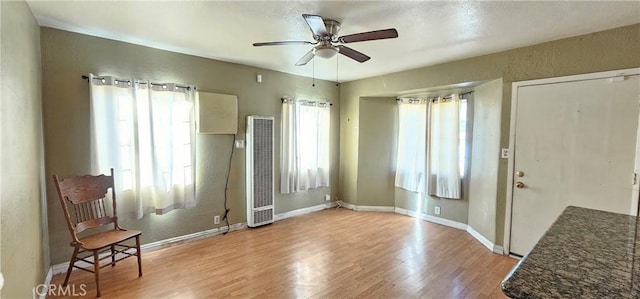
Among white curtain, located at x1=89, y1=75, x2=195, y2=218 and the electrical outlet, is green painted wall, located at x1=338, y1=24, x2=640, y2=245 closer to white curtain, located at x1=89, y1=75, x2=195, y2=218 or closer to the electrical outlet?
the electrical outlet

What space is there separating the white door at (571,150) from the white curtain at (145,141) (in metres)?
3.83

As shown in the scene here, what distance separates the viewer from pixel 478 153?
12.6 ft

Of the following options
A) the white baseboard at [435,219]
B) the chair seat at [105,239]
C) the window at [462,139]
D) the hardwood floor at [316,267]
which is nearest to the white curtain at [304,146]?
the hardwood floor at [316,267]

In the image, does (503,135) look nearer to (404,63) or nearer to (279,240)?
(404,63)

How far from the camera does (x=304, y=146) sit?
15.7ft

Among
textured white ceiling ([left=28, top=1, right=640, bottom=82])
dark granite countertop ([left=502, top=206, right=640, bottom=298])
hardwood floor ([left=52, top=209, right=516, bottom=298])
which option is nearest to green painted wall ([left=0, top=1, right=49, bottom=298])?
textured white ceiling ([left=28, top=1, right=640, bottom=82])

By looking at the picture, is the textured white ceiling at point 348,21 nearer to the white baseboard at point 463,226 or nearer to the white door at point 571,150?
the white door at point 571,150

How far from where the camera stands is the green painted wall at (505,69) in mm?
2523

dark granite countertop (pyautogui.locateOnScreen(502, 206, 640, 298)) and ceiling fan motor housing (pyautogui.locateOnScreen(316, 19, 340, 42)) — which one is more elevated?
ceiling fan motor housing (pyautogui.locateOnScreen(316, 19, 340, 42))

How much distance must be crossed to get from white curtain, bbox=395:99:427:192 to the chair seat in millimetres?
3853

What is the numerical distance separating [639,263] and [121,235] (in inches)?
133

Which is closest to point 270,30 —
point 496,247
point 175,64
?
point 175,64

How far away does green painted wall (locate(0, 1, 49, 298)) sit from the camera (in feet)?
5.09

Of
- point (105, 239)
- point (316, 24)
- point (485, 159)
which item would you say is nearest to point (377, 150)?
point (485, 159)
